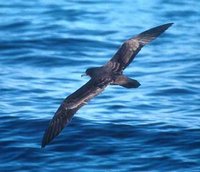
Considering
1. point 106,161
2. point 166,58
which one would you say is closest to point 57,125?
point 106,161

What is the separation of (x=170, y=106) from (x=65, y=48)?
4228 millimetres

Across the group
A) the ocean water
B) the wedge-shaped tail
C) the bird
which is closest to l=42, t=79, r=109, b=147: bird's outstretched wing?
the bird

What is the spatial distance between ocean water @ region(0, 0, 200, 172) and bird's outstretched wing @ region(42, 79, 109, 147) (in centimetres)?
76

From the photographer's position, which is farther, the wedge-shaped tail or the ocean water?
the ocean water

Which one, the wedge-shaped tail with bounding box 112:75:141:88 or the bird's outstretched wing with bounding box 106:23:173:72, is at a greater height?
the bird's outstretched wing with bounding box 106:23:173:72

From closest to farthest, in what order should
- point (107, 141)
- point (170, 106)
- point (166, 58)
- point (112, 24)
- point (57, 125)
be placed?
point (57, 125), point (107, 141), point (170, 106), point (166, 58), point (112, 24)

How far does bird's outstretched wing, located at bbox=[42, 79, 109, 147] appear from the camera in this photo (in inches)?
368

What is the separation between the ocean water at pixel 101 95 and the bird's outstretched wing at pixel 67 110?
2.50ft

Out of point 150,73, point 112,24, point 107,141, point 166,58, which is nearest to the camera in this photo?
point 107,141

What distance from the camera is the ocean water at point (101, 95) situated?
10367 mm

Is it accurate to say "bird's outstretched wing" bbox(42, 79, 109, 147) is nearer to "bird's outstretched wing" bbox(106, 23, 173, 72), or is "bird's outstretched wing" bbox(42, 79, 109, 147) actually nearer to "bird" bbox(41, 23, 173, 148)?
"bird" bbox(41, 23, 173, 148)

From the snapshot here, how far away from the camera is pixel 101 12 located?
1875cm

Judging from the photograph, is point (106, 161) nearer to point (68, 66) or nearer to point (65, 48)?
point (68, 66)

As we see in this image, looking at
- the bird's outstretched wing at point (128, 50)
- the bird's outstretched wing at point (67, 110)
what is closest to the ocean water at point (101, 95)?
the bird's outstretched wing at point (67, 110)
